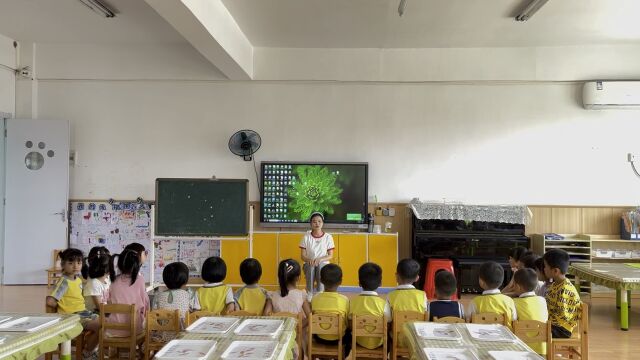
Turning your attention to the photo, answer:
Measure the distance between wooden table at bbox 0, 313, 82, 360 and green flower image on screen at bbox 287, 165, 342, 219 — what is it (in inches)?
173

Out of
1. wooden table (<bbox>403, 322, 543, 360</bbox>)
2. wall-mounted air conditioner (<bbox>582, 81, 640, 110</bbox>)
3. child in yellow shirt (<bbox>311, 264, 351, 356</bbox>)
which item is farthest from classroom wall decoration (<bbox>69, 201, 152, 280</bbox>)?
wall-mounted air conditioner (<bbox>582, 81, 640, 110</bbox>)

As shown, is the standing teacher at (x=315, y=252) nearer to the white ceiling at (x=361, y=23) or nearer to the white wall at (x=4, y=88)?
the white ceiling at (x=361, y=23)

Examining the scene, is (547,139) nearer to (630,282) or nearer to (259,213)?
(630,282)

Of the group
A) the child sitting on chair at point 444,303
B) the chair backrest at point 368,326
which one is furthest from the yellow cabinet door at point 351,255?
the chair backrest at point 368,326

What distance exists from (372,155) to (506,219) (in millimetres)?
2027

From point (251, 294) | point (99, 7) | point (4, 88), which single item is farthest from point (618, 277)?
point (4, 88)

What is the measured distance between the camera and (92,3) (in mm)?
5344

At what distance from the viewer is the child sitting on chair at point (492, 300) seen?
10.3 ft

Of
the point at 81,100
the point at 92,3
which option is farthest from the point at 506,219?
the point at 81,100

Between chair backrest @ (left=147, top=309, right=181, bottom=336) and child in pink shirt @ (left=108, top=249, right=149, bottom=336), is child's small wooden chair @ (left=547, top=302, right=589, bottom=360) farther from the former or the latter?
child in pink shirt @ (left=108, top=249, right=149, bottom=336)

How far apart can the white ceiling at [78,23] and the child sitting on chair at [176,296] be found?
11.4ft

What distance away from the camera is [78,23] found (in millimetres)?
6184

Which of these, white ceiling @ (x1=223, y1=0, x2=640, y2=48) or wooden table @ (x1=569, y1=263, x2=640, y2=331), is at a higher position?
white ceiling @ (x1=223, y1=0, x2=640, y2=48)

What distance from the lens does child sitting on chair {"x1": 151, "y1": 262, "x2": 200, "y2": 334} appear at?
331 cm
